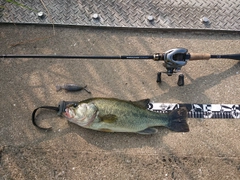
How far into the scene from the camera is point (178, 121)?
318 cm

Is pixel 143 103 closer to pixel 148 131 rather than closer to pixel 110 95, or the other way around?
pixel 148 131

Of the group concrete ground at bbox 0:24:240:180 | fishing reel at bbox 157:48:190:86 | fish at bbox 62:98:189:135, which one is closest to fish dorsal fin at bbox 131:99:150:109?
fish at bbox 62:98:189:135

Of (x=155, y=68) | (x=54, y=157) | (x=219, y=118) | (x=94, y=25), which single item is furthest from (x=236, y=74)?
(x=54, y=157)

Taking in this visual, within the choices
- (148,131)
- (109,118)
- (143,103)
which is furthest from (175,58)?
(109,118)

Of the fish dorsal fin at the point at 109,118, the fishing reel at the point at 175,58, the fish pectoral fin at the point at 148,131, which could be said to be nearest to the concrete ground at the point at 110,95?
the fish pectoral fin at the point at 148,131

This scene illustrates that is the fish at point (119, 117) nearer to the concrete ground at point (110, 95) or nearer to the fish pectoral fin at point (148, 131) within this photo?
the fish pectoral fin at point (148, 131)

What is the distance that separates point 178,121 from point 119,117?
74 centimetres

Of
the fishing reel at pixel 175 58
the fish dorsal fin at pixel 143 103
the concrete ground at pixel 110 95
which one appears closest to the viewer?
the fishing reel at pixel 175 58

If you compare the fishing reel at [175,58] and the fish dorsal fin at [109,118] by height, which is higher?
the fishing reel at [175,58]

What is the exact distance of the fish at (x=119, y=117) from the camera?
9.91 feet

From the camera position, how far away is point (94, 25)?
12.3 feet

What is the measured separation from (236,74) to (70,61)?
2.31m

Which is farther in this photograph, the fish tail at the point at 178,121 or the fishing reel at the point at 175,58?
the fish tail at the point at 178,121

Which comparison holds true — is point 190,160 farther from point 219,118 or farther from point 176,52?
point 176,52
